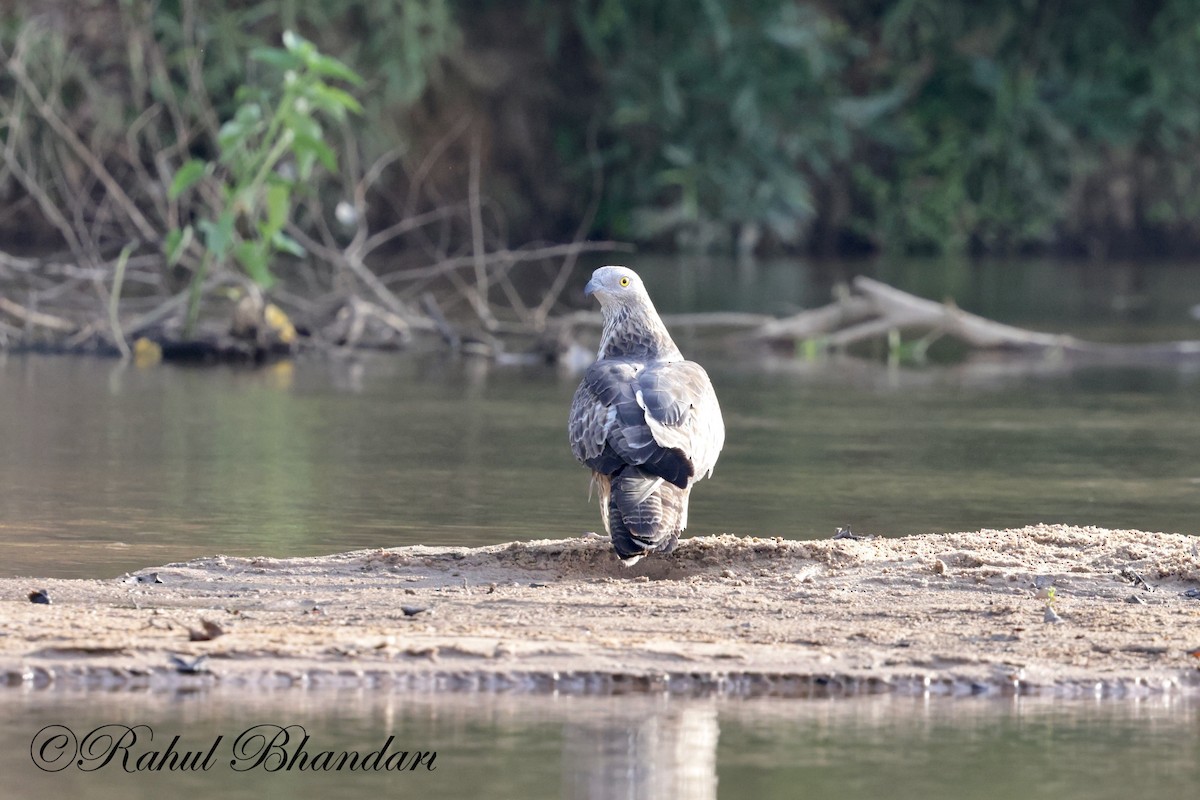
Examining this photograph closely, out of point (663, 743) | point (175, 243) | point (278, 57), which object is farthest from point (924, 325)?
point (663, 743)

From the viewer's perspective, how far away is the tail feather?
236 inches

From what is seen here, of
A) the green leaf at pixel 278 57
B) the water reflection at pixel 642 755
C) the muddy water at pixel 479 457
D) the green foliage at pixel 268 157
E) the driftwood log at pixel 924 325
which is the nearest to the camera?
the water reflection at pixel 642 755

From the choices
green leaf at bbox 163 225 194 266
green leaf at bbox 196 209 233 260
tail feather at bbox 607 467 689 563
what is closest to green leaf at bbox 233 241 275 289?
green leaf at bbox 196 209 233 260

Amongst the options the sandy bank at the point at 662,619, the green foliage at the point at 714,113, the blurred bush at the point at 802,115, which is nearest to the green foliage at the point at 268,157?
the sandy bank at the point at 662,619

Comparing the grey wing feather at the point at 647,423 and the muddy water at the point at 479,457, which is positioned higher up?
the grey wing feather at the point at 647,423

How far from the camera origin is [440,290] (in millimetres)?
20828

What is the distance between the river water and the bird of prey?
91cm

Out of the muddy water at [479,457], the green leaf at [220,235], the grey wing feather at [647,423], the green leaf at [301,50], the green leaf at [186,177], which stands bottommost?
the muddy water at [479,457]

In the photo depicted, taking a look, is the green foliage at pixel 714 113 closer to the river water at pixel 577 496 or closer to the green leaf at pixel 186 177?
the river water at pixel 577 496

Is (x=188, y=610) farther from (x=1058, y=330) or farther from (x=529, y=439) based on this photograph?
(x=1058, y=330)

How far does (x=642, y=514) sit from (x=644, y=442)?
264 millimetres

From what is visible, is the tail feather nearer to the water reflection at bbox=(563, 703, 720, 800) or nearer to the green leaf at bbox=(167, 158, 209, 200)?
the water reflection at bbox=(563, 703, 720, 800)

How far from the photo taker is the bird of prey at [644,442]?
6.03 m

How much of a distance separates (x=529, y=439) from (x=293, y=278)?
1162 cm
